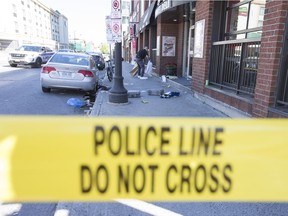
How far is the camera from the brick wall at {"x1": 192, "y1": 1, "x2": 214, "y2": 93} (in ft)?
23.3

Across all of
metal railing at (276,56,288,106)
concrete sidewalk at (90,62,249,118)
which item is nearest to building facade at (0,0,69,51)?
concrete sidewalk at (90,62,249,118)

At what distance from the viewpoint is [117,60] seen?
779 centimetres

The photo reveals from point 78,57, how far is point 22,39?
59.6 meters

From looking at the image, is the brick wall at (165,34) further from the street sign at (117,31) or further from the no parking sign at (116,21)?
the street sign at (117,31)

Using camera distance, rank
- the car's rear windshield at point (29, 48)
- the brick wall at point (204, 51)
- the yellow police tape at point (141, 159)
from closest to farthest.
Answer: the yellow police tape at point (141, 159) → the brick wall at point (204, 51) → the car's rear windshield at point (29, 48)

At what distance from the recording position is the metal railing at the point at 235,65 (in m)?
5.36

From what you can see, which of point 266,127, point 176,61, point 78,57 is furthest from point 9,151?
point 176,61

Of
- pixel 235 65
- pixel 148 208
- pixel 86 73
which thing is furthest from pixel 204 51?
pixel 148 208

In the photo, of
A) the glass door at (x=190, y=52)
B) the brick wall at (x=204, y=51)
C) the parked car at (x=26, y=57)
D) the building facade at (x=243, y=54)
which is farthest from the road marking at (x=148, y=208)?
the parked car at (x=26, y=57)

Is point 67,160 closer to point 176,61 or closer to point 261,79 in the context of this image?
point 261,79

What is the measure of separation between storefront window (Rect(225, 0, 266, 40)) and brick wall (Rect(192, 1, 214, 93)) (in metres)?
0.47

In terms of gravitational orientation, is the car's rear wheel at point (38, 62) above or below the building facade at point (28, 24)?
below

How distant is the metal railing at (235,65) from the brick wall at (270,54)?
0.60 metres

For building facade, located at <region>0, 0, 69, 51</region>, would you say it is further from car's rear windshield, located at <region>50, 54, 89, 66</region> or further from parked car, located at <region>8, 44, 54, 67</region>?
car's rear windshield, located at <region>50, 54, 89, 66</region>
